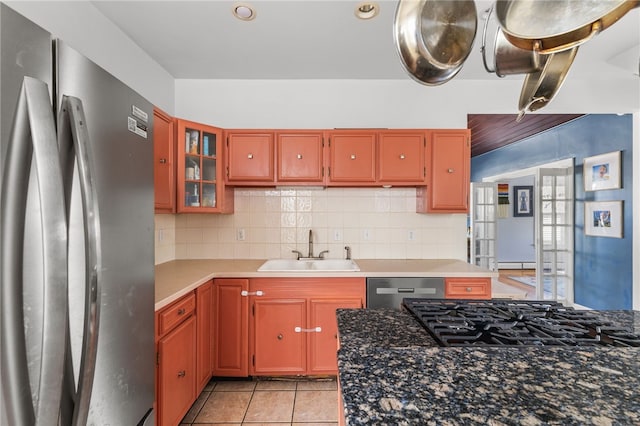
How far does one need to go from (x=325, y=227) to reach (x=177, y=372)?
64.2 inches

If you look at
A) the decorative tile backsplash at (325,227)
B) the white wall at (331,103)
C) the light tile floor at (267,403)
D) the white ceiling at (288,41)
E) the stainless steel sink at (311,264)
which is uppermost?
the white ceiling at (288,41)

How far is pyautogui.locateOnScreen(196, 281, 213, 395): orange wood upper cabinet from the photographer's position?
81.5 inches

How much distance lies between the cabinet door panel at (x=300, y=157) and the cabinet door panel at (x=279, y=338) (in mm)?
1018

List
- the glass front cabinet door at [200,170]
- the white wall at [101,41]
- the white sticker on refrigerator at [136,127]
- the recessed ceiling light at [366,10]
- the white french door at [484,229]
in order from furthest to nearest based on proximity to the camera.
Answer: the white french door at [484,229] < the glass front cabinet door at [200,170] < the recessed ceiling light at [366,10] < the white wall at [101,41] < the white sticker on refrigerator at [136,127]

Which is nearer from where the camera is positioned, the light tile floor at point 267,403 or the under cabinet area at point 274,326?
the light tile floor at point 267,403

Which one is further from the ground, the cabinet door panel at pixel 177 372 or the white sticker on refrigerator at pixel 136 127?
the white sticker on refrigerator at pixel 136 127

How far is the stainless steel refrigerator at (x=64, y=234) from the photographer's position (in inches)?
27.1

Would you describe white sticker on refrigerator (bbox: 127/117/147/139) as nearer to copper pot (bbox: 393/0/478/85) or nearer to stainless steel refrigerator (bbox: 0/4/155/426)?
stainless steel refrigerator (bbox: 0/4/155/426)

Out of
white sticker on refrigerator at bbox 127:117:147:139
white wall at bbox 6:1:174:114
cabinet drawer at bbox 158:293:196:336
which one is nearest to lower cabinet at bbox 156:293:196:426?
cabinet drawer at bbox 158:293:196:336

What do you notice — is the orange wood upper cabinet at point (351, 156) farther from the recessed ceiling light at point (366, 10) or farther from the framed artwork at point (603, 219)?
the framed artwork at point (603, 219)

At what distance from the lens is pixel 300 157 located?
2613 mm

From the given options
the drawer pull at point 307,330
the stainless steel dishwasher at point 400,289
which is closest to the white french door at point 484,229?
the stainless steel dishwasher at point 400,289

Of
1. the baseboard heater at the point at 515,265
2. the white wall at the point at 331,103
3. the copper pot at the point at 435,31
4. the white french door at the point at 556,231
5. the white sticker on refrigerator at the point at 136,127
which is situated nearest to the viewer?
the copper pot at the point at 435,31

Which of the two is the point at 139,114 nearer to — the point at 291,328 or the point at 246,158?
the point at 246,158
